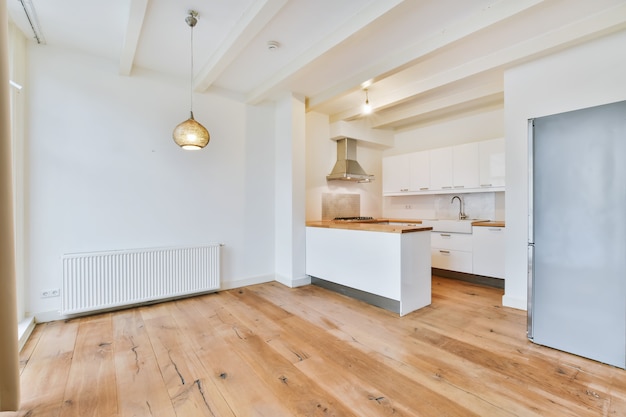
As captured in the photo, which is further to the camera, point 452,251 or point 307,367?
point 452,251

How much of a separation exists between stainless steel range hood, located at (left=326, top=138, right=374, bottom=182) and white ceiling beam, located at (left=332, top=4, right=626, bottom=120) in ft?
4.64

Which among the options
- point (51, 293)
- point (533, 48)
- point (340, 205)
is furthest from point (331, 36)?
point (51, 293)

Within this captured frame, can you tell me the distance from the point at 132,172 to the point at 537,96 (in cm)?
440

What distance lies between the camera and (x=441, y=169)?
4.80 meters

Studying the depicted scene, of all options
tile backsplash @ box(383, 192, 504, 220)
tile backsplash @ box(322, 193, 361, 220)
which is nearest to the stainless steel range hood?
tile backsplash @ box(322, 193, 361, 220)

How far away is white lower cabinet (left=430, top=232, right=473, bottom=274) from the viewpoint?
4.21 metres

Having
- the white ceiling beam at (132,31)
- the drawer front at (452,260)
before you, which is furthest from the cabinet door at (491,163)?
the white ceiling beam at (132,31)

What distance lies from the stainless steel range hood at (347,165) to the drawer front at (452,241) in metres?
1.53

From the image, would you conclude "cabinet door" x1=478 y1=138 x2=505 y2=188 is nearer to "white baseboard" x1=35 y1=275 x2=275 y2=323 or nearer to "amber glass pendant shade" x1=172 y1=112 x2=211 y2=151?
"white baseboard" x1=35 y1=275 x2=275 y2=323

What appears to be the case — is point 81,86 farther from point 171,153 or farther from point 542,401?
point 542,401

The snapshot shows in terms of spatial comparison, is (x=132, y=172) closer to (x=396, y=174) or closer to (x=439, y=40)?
(x=439, y=40)

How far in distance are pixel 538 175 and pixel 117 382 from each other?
3.41 meters

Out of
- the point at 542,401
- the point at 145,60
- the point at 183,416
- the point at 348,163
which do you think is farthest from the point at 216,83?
the point at 542,401

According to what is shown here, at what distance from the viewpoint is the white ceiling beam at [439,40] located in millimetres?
2225
